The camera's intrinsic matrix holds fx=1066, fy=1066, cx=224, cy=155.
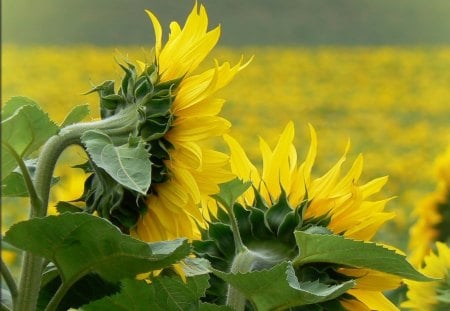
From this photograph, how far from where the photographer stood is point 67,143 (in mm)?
467

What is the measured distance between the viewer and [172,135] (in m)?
0.51

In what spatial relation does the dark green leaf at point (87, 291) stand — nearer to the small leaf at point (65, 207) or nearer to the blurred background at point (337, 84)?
the small leaf at point (65, 207)

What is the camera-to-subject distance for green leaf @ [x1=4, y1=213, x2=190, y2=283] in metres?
0.43

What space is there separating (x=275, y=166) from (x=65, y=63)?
6.18 meters

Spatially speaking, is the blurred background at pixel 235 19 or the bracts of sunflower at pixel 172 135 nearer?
the bracts of sunflower at pixel 172 135

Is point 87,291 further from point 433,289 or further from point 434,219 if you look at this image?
point 434,219

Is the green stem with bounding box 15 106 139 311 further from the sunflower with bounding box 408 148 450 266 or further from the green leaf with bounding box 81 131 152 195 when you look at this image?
the sunflower with bounding box 408 148 450 266

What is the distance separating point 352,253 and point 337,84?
20.7 feet

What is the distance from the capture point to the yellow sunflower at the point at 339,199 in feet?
1.76

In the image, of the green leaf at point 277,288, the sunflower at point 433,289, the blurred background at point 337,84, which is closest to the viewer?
the green leaf at point 277,288

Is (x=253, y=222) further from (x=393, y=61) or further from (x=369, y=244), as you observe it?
(x=393, y=61)

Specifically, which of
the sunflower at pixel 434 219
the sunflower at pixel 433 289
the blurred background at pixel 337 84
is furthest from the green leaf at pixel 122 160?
the blurred background at pixel 337 84

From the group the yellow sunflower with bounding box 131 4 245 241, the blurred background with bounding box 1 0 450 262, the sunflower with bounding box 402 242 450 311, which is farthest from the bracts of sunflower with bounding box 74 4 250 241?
the blurred background with bounding box 1 0 450 262

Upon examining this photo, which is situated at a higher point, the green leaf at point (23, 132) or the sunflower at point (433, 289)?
the sunflower at point (433, 289)
